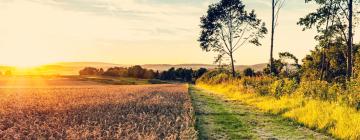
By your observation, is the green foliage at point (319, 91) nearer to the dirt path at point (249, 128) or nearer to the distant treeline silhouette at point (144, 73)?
the dirt path at point (249, 128)

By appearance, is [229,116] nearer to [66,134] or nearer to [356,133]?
[356,133]

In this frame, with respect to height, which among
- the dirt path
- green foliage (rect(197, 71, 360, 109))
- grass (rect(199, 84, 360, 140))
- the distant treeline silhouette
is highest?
the distant treeline silhouette

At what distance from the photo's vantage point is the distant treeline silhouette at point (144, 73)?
13188cm

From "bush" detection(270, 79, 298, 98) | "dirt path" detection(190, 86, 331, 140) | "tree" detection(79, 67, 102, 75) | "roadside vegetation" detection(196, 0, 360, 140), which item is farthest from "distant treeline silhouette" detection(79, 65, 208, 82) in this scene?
"dirt path" detection(190, 86, 331, 140)

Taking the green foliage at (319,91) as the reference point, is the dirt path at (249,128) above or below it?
below

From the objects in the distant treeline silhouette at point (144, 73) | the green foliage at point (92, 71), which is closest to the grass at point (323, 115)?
the distant treeline silhouette at point (144, 73)

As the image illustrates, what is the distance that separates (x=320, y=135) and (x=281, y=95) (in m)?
12.1

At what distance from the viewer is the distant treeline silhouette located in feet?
433

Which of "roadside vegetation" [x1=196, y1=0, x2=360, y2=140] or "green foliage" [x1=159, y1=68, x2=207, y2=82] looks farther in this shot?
"green foliage" [x1=159, y1=68, x2=207, y2=82]

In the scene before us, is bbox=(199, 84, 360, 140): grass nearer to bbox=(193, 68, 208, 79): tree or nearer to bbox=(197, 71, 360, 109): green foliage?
bbox=(197, 71, 360, 109): green foliage

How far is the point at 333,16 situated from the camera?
43312 mm

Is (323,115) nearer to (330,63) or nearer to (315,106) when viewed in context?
(315,106)

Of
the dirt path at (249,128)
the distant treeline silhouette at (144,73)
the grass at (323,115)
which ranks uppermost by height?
the distant treeline silhouette at (144,73)

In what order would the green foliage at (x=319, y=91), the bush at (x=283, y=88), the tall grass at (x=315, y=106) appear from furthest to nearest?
the bush at (x=283, y=88) → the green foliage at (x=319, y=91) → the tall grass at (x=315, y=106)
